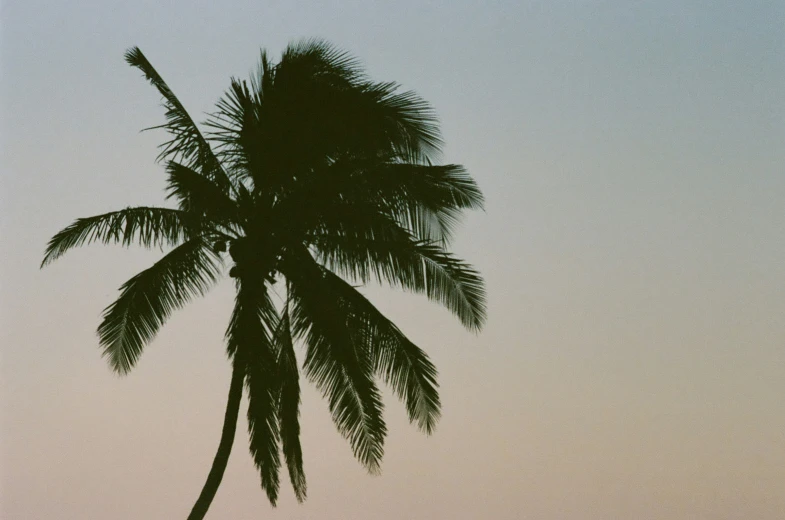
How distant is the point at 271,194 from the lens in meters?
16.2

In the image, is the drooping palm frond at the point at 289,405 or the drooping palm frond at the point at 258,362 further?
the drooping palm frond at the point at 289,405

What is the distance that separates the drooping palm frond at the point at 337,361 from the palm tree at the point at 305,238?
2 centimetres

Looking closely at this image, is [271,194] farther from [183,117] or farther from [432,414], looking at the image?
[432,414]

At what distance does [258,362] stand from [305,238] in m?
1.94

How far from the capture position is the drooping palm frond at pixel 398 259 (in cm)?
1573

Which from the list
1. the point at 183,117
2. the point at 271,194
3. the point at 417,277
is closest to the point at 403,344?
the point at 417,277

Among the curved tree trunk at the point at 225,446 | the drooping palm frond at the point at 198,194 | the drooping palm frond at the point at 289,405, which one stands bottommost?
the curved tree trunk at the point at 225,446

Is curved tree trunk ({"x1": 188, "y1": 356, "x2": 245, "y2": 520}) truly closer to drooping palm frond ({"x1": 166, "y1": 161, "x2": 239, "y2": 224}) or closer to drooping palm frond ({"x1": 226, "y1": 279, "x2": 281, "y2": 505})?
drooping palm frond ({"x1": 226, "y1": 279, "x2": 281, "y2": 505})

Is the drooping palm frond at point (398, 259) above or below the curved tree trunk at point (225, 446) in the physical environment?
above

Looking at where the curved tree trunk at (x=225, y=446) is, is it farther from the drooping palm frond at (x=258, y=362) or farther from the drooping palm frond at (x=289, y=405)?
the drooping palm frond at (x=289, y=405)

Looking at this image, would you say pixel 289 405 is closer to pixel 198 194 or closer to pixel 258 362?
pixel 258 362

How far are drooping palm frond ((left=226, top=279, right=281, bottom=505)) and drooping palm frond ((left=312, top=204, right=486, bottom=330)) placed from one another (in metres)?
1.22

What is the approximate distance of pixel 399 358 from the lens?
1572cm

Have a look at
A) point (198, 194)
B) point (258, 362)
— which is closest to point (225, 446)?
point (258, 362)
